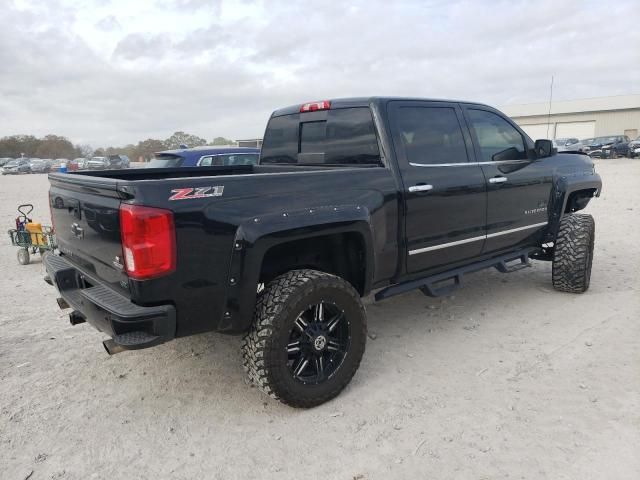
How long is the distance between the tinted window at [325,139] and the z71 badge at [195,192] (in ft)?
4.59

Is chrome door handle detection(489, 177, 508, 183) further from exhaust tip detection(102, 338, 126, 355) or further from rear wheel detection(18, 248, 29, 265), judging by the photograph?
rear wheel detection(18, 248, 29, 265)

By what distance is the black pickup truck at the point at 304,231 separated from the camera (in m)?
2.57

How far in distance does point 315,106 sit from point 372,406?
240cm

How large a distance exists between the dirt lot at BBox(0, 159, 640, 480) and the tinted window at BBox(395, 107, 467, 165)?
1.49m

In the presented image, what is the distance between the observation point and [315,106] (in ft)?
13.6

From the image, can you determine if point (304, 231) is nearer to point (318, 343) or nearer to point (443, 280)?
point (318, 343)

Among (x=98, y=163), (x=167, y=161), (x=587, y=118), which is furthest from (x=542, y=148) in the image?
(x=587, y=118)

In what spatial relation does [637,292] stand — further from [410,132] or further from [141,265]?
[141,265]

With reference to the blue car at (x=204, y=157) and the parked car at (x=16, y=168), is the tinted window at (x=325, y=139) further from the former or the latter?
the parked car at (x=16, y=168)

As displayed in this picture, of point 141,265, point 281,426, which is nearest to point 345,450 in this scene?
point 281,426

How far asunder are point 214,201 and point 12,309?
11.5 ft

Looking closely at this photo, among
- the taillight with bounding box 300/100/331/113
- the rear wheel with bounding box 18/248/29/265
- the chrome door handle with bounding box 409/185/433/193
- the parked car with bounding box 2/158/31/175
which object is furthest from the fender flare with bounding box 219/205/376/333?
the parked car with bounding box 2/158/31/175

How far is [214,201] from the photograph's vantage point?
8.70 ft

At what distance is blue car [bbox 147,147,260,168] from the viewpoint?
26.9 feet
